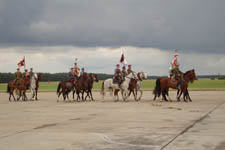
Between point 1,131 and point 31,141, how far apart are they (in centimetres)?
278

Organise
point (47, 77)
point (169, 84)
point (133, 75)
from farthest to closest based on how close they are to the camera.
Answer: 1. point (47, 77)
2. point (133, 75)
3. point (169, 84)

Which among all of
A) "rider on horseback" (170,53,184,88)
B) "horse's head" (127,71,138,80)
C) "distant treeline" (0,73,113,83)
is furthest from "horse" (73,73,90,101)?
"distant treeline" (0,73,113,83)

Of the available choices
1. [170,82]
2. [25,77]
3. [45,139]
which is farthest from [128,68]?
[45,139]

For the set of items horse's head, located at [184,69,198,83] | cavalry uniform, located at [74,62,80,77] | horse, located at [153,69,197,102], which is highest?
cavalry uniform, located at [74,62,80,77]

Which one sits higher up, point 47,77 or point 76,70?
point 47,77

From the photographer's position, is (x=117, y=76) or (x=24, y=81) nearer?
(x=117, y=76)

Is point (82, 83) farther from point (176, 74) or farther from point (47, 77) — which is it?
point (47, 77)

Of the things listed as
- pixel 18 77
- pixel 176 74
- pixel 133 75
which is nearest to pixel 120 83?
pixel 133 75

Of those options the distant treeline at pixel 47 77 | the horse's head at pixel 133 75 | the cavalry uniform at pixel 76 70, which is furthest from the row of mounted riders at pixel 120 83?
the distant treeline at pixel 47 77

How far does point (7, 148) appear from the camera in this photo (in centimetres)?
904

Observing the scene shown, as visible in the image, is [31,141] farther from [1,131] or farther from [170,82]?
[170,82]

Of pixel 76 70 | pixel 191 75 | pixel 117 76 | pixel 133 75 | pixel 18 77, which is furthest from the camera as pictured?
pixel 18 77

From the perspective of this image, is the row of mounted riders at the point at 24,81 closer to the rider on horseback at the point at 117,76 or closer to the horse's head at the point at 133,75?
the rider on horseback at the point at 117,76

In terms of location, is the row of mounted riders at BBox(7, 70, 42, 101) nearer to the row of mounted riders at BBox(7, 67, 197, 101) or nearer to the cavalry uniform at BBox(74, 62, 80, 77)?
the row of mounted riders at BBox(7, 67, 197, 101)
